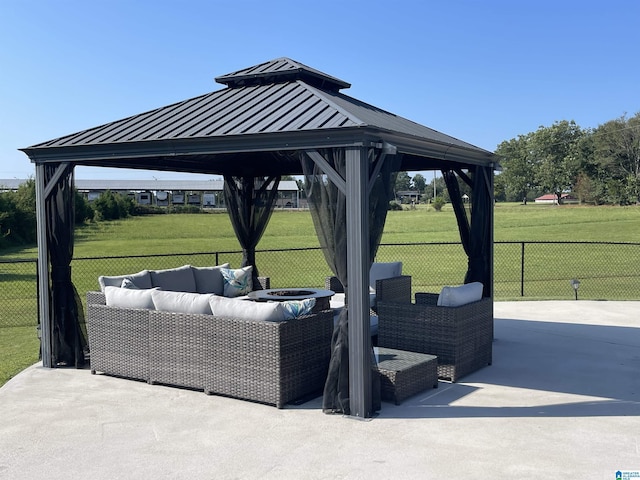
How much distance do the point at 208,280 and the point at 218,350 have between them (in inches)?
127

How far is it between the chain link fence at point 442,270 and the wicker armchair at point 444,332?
4.97 m

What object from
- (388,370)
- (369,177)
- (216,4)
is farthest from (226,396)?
(216,4)

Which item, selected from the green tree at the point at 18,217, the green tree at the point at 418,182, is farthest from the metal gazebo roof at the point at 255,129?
the green tree at the point at 418,182

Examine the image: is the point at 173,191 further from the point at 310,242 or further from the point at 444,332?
the point at 444,332

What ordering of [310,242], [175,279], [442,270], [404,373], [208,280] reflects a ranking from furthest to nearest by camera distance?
1. [310,242]
2. [442,270]
3. [208,280]
4. [175,279]
5. [404,373]

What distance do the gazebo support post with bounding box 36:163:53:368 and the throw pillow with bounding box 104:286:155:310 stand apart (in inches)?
35.6

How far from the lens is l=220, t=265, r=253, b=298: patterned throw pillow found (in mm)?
8797

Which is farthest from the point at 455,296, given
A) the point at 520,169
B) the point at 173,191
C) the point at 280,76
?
the point at 520,169

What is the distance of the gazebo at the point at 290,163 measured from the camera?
16.2ft

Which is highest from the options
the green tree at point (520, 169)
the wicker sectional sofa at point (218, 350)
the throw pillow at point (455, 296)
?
the green tree at point (520, 169)

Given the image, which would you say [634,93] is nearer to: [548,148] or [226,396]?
[548,148]

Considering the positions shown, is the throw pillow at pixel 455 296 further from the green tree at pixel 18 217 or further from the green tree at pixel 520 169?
the green tree at pixel 520 169

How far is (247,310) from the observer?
17.5 feet

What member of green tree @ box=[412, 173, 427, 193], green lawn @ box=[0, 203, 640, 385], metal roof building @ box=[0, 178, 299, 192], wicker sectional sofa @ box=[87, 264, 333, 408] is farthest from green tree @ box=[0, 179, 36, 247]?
green tree @ box=[412, 173, 427, 193]
